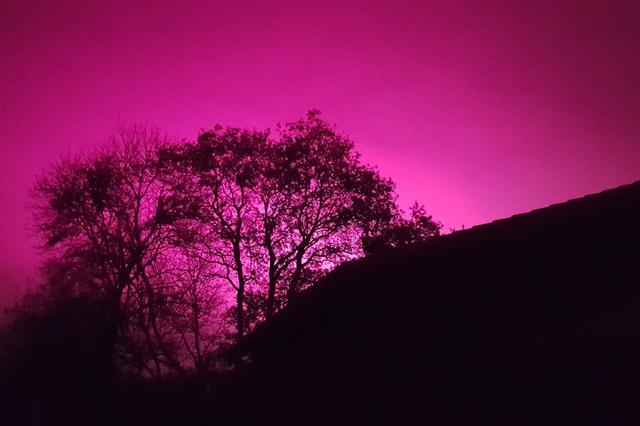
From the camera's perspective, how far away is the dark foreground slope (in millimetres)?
6031

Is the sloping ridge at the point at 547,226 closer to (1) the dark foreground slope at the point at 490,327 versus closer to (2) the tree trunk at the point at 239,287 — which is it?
(1) the dark foreground slope at the point at 490,327

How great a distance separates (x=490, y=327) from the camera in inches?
299

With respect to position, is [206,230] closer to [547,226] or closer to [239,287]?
[239,287]

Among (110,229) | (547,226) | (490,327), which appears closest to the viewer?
(547,226)

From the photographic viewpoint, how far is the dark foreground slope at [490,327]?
6031mm

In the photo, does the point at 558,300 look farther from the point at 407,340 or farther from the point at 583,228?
the point at 407,340

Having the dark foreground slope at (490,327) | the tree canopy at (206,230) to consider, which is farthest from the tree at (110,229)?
the dark foreground slope at (490,327)

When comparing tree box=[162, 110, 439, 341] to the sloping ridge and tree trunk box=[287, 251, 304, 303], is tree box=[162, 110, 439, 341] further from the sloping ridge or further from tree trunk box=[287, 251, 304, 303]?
the sloping ridge

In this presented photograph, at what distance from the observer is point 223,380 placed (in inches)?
808

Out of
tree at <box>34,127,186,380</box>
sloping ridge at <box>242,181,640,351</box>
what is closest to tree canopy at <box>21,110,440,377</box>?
tree at <box>34,127,186,380</box>

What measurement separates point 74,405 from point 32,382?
274cm

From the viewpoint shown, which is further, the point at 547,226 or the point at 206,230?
the point at 206,230

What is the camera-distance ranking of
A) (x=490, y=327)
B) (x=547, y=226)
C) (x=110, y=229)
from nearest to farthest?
(x=547, y=226) < (x=490, y=327) < (x=110, y=229)

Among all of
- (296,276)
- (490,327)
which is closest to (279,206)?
(296,276)
